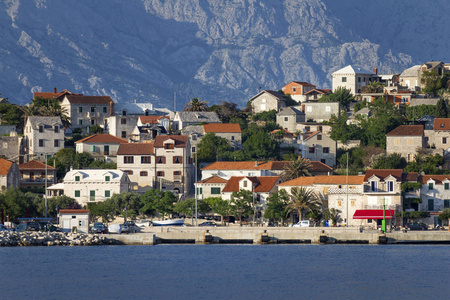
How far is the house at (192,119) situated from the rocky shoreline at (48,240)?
A: 2155 inches

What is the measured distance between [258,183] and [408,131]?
25071mm

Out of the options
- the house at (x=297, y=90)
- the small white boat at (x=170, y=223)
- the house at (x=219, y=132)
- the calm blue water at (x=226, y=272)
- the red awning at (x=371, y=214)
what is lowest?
the calm blue water at (x=226, y=272)

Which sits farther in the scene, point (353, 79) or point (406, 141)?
point (353, 79)

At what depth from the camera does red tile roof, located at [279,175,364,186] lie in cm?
11419

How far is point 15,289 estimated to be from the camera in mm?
76188

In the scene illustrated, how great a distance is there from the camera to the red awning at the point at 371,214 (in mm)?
107500

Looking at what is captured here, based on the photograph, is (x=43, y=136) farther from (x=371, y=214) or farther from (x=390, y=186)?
(x=371, y=214)

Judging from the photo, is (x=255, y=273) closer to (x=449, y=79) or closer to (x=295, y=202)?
(x=295, y=202)

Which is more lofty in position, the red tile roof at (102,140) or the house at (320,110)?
the house at (320,110)

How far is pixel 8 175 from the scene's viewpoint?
12400 centimetres

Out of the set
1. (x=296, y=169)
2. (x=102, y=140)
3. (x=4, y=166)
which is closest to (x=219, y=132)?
(x=102, y=140)

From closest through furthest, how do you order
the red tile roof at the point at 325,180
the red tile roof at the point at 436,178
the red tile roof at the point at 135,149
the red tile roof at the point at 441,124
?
the red tile roof at the point at 436,178, the red tile roof at the point at 325,180, the red tile roof at the point at 135,149, the red tile roof at the point at 441,124

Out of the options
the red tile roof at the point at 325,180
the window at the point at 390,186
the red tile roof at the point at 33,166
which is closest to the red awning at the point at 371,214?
the window at the point at 390,186

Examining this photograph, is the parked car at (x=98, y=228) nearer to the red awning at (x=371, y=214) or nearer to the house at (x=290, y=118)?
the red awning at (x=371, y=214)
